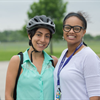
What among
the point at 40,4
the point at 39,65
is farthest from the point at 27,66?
the point at 40,4

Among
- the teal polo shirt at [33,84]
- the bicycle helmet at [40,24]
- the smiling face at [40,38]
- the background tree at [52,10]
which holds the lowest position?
the teal polo shirt at [33,84]

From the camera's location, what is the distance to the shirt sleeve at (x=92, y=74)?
201 cm

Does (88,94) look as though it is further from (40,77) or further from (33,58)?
(33,58)

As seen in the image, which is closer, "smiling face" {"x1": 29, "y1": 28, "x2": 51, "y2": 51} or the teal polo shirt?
the teal polo shirt

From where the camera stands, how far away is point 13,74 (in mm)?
2328

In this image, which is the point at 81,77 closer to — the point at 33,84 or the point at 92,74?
the point at 92,74

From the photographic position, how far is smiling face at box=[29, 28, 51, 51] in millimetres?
2490

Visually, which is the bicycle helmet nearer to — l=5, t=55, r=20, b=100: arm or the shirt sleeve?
l=5, t=55, r=20, b=100: arm

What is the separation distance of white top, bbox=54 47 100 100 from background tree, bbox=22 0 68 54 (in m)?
23.6

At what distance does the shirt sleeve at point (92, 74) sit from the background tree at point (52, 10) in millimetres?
23682

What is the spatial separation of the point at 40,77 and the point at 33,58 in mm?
384

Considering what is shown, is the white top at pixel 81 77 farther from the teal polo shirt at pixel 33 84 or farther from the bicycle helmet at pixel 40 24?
the bicycle helmet at pixel 40 24

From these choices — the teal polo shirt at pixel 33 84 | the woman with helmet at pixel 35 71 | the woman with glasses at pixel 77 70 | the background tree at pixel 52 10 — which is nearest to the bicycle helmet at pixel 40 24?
the woman with helmet at pixel 35 71

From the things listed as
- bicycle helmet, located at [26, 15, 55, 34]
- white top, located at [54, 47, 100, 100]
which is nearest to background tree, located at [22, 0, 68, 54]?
bicycle helmet, located at [26, 15, 55, 34]
